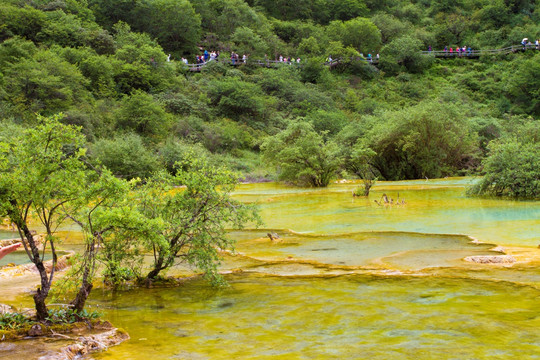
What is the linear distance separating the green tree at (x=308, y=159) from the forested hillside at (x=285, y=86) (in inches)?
5.1

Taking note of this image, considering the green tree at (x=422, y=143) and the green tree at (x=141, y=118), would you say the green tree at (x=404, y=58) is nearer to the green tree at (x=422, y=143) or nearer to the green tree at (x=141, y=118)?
the green tree at (x=422, y=143)

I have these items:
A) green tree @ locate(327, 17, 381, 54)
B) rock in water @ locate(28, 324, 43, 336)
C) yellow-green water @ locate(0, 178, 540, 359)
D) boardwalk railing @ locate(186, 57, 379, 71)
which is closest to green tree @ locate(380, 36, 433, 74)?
boardwalk railing @ locate(186, 57, 379, 71)

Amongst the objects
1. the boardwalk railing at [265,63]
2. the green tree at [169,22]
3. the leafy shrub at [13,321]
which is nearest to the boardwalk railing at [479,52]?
the boardwalk railing at [265,63]

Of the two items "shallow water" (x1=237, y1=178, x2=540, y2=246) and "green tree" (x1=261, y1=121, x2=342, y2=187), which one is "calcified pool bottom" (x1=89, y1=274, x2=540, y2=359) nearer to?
"shallow water" (x1=237, y1=178, x2=540, y2=246)

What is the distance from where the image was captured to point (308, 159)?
32969mm

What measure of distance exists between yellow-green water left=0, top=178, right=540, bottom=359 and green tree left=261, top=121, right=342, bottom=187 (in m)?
18.0

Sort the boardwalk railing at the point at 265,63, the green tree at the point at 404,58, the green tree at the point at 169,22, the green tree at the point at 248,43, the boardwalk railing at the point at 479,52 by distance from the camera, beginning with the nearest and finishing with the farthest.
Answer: the boardwalk railing at the point at 265,63 → the green tree at the point at 169,22 → the green tree at the point at 248,43 → the green tree at the point at 404,58 → the boardwalk railing at the point at 479,52

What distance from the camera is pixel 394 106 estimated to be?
6625cm

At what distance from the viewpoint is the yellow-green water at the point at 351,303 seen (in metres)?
6.16

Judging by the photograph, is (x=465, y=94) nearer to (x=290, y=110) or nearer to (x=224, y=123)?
(x=290, y=110)

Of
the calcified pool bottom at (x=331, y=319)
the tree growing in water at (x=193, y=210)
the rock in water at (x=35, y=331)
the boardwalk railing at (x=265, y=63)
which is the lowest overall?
the calcified pool bottom at (x=331, y=319)

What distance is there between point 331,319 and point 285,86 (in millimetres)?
61118

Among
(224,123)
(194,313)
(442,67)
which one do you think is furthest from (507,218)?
(442,67)

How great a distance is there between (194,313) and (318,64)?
225ft
